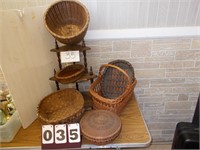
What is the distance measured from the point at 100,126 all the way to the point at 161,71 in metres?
0.78

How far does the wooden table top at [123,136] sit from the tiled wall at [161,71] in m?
0.44

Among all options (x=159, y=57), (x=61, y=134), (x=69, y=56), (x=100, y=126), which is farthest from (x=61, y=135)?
(x=159, y=57)

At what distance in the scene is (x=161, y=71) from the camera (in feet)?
5.35

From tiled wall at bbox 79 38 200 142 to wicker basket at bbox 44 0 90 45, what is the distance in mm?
217

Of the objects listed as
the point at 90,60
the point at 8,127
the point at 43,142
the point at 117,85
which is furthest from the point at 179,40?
the point at 8,127

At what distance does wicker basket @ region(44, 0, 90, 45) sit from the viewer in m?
1.18

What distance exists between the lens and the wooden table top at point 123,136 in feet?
3.75

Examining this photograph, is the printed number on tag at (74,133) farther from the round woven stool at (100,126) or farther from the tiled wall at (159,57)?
the tiled wall at (159,57)

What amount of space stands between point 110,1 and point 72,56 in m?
0.46

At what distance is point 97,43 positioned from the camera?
1.49 meters

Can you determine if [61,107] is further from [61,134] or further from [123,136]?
[123,136]

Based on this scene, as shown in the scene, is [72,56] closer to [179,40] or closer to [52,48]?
[52,48]

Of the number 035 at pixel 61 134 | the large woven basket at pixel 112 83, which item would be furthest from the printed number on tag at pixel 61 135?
the large woven basket at pixel 112 83

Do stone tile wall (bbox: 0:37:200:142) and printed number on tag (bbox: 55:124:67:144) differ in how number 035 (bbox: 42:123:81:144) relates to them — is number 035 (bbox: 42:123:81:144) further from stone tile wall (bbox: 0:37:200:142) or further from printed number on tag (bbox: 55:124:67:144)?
stone tile wall (bbox: 0:37:200:142)
